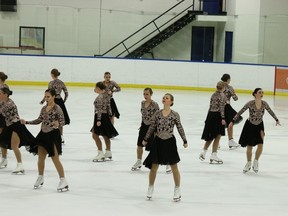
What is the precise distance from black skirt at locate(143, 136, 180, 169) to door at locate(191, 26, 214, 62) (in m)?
22.2

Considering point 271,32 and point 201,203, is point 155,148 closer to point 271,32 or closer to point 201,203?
point 201,203

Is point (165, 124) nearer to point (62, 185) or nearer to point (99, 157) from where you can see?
point (62, 185)

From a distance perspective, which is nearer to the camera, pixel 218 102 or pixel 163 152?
pixel 163 152

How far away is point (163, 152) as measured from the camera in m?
9.87

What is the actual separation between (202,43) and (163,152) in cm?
2305

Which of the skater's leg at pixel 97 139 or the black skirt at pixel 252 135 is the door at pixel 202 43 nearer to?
the skater's leg at pixel 97 139

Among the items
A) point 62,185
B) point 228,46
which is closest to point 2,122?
point 62,185

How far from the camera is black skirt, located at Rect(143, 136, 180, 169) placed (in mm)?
9828

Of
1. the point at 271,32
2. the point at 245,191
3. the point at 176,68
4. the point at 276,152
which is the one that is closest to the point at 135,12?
the point at 176,68

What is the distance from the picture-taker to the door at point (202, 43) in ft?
105

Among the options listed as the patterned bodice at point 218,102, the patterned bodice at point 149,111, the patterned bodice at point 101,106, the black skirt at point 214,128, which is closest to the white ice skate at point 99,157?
the patterned bodice at point 101,106

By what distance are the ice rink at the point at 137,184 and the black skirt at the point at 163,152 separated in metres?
0.65

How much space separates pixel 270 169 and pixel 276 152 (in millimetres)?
2058

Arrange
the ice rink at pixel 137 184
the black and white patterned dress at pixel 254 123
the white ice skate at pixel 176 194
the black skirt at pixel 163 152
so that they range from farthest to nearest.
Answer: the black and white patterned dress at pixel 254 123 < the white ice skate at pixel 176 194 < the black skirt at pixel 163 152 < the ice rink at pixel 137 184
